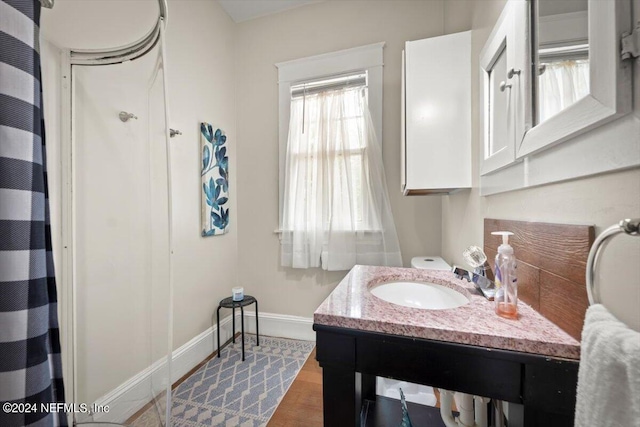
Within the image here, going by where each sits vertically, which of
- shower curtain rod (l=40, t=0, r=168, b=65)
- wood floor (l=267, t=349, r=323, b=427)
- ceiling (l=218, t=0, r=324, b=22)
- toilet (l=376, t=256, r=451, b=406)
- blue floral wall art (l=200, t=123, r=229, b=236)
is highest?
ceiling (l=218, t=0, r=324, b=22)

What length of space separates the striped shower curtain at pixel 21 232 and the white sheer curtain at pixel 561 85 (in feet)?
3.91

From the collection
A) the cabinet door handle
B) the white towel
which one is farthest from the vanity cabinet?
the white towel

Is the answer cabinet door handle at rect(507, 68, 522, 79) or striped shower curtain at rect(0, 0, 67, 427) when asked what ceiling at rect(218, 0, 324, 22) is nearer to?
cabinet door handle at rect(507, 68, 522, 79)

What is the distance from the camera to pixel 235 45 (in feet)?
8.21

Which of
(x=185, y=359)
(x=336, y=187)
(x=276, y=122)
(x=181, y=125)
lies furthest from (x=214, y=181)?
(x=185, y=359)

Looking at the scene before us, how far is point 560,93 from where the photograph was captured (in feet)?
2.03

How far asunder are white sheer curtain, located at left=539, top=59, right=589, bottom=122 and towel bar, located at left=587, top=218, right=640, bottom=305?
0.99 ft

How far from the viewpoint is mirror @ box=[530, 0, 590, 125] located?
0.54 meters

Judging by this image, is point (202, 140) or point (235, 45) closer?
Answer: point (202, 140)

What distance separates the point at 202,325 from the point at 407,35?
2.98 meters

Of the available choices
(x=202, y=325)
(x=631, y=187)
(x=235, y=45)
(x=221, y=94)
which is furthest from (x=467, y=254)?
(x=235, y=45)

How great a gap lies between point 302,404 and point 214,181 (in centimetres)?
180

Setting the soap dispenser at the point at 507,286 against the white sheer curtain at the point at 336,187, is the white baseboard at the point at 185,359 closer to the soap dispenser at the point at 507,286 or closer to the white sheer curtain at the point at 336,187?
the white sheer curtain at the point at 336,187

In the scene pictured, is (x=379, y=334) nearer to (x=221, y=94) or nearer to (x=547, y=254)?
(x=547, y=254)
